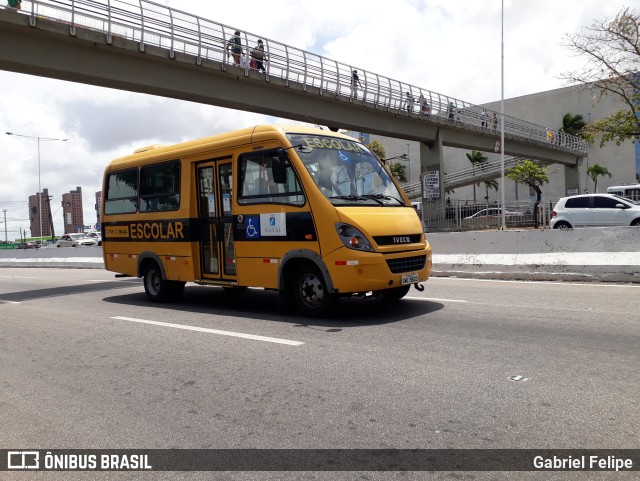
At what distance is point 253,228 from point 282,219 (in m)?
0.69

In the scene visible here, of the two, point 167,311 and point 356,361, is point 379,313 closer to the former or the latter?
point 356,361

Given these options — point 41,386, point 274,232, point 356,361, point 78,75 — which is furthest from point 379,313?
point 78,75

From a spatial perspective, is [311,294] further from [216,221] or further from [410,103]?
[410,103]

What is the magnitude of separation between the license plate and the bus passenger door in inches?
116

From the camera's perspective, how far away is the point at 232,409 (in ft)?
13.7

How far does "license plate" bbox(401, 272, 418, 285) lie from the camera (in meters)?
7.35

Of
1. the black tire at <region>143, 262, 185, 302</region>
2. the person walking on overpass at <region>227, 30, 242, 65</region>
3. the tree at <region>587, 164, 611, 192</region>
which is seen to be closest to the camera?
the black tire at <region>143, 262, 185, 302</region>

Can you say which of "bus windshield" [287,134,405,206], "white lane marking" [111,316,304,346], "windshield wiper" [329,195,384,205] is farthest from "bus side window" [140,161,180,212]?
"windshield wiper" [329,195,384,205]

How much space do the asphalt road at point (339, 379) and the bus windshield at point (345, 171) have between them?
5.80ft

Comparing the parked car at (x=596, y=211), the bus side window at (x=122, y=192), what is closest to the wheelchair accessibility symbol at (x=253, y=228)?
the bus side window at (x=122, y=192)

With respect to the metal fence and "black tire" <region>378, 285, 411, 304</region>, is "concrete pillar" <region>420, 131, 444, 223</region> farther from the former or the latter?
"black tire" <region>378, 285, 411, 304</region>

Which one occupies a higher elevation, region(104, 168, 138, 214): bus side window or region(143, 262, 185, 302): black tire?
region(104, 168, 138, 214): bus side window

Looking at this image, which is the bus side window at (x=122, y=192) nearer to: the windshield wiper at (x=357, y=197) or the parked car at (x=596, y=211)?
the windshield wiper at (x=357, y=197)

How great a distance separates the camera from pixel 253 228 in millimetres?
8195
